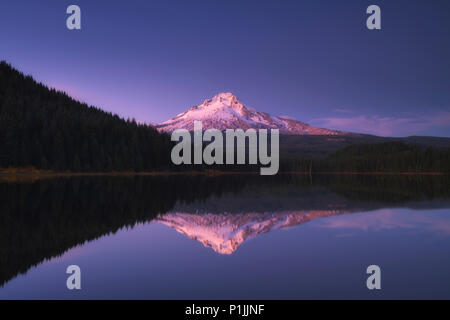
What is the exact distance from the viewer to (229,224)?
21250 millimetres

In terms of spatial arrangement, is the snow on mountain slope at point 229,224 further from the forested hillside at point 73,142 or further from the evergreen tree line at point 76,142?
the evergreen tree line at point 76,142

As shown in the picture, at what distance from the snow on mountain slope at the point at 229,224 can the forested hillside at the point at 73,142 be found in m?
90.6

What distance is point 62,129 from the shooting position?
A: 115m

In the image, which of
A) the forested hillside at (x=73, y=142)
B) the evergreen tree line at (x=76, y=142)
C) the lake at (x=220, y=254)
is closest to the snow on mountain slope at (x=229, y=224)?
the lake at (x=220, y=254)

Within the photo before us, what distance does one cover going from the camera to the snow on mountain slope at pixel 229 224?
16.8m

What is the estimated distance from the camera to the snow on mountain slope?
55.2 ft

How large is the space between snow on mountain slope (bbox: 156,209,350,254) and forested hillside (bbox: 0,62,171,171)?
90554 millimetres

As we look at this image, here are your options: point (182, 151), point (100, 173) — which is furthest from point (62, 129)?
point (182, 151)

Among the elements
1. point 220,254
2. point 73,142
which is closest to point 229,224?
point 220,254

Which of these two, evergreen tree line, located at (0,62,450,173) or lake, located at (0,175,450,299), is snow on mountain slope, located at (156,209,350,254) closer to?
lake, located at (0,175,450,299)

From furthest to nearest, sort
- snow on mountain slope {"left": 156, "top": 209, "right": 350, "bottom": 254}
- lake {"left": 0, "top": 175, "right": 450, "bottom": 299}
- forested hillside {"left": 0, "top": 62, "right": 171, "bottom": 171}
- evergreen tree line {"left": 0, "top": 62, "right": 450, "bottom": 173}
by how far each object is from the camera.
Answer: evergreen tree line {"left": 0, "top": 62, "right": 450, "bottom": 173} → forested hillside {"left": 0, "top": 62, "right": 171, "bottom": 171} → snow on mountain slope {"left": 156, "top": 209, "right": 350, "bottom": 254} → lake {"left": 0, "top": 175, "right": 450, "bottom": 299}

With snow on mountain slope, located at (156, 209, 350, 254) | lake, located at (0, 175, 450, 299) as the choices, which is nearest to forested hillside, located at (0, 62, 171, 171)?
lake, located at (0, 175, 450, 299)

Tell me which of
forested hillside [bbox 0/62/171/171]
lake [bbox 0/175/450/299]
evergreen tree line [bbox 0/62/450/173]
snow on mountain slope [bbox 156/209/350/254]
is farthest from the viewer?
evergreen tree line [bbox 0/62/450/173]

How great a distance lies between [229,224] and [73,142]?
338 ft
